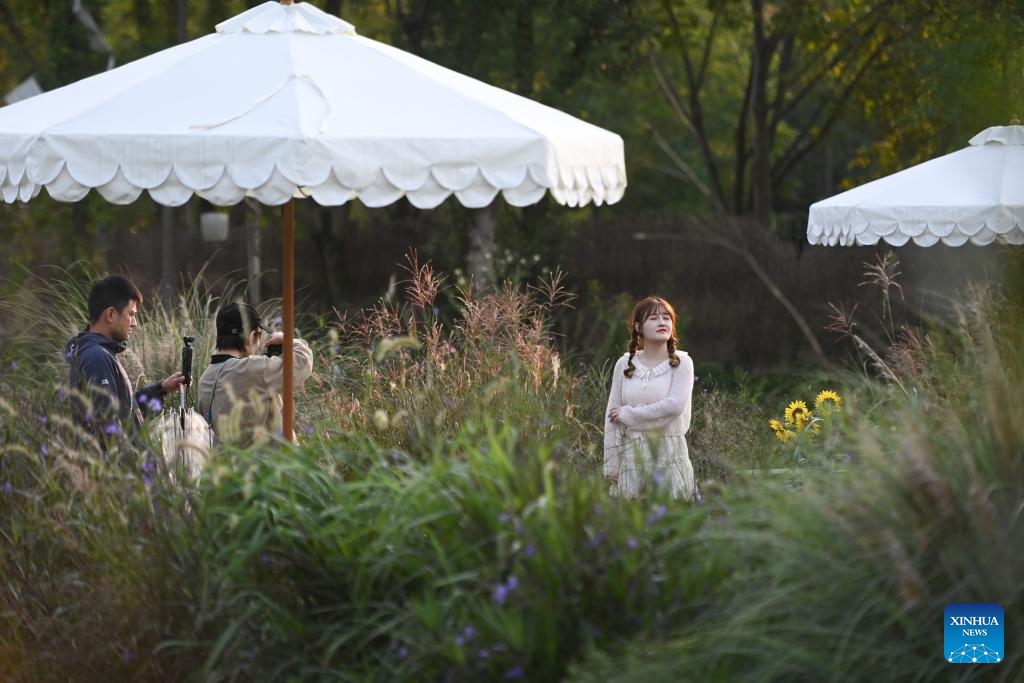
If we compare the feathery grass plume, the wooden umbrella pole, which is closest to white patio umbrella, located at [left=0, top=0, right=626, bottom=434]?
the wooden umbrella pole

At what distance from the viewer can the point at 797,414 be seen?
26.8 feet

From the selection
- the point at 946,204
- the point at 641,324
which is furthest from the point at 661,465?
the point at 946,204

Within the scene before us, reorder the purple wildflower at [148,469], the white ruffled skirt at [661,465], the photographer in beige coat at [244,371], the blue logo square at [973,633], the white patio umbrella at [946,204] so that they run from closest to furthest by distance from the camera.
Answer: the blue logo square at [973,633], the purple wildflower at [148,469], the white ruffled skirt at [661,465], the photographer in beige coat at [244,371], the white patio umbrella at [946,204]

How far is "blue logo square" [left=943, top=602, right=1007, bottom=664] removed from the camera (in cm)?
354

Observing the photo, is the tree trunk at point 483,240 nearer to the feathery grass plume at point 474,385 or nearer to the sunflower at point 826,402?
the feathery grass plume at point 474,385

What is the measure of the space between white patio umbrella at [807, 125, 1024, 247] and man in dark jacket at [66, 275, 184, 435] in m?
6.17

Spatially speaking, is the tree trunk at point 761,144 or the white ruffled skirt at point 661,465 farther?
the tree trunk at point 761,144

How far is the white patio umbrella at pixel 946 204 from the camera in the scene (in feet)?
34.2

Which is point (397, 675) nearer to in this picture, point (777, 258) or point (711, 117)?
point (777, 258)

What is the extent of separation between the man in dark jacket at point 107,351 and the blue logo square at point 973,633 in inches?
138

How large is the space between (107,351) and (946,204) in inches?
266

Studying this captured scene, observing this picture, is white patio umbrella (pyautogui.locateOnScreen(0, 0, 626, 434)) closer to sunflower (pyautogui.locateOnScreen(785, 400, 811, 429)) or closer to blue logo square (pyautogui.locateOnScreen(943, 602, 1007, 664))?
blue logo square (pyautogui.locateOnScreen(943, 602, 1007, 664))

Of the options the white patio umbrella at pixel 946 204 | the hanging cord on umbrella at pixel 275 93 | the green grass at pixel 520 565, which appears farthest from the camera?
the white patio umbrella at pixel 946 204

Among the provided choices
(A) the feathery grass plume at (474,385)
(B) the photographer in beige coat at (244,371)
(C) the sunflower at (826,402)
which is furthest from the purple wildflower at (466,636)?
(C) the sunflower at (826,402)
